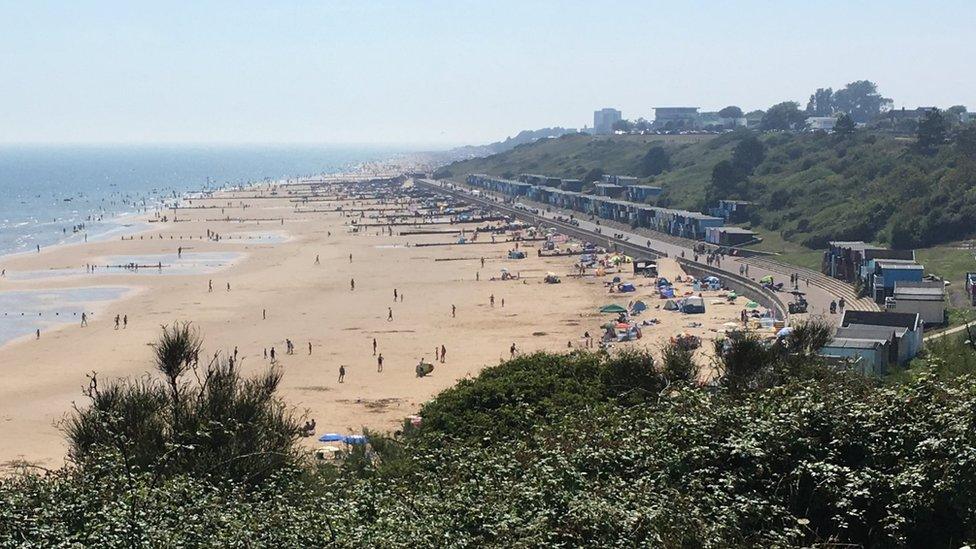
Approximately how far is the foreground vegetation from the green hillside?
1446 inches

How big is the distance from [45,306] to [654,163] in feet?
220

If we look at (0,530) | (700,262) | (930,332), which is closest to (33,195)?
(700,262)

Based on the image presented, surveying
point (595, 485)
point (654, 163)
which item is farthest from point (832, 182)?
point (595, 485)

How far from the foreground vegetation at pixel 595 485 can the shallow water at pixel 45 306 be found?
2889 centimetres

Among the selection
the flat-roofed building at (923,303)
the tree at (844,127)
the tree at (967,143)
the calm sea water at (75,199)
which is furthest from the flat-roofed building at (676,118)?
the flat-roofed building at (923,303)

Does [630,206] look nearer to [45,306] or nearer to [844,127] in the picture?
[844,127]

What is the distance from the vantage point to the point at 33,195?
400ft

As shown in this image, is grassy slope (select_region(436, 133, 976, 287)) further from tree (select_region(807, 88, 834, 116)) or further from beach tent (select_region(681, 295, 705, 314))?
tree (select_region(807, 88, 834, 116))

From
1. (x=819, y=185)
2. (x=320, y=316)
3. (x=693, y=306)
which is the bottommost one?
(x=320, y=316)

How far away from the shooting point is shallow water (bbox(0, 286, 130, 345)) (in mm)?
39656

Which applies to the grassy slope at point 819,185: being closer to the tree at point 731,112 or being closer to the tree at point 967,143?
the tree at point 967,143

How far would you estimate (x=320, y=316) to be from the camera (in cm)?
4175

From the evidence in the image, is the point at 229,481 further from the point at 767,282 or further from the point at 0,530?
the point at 767,282

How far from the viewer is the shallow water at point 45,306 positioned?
39656mm
